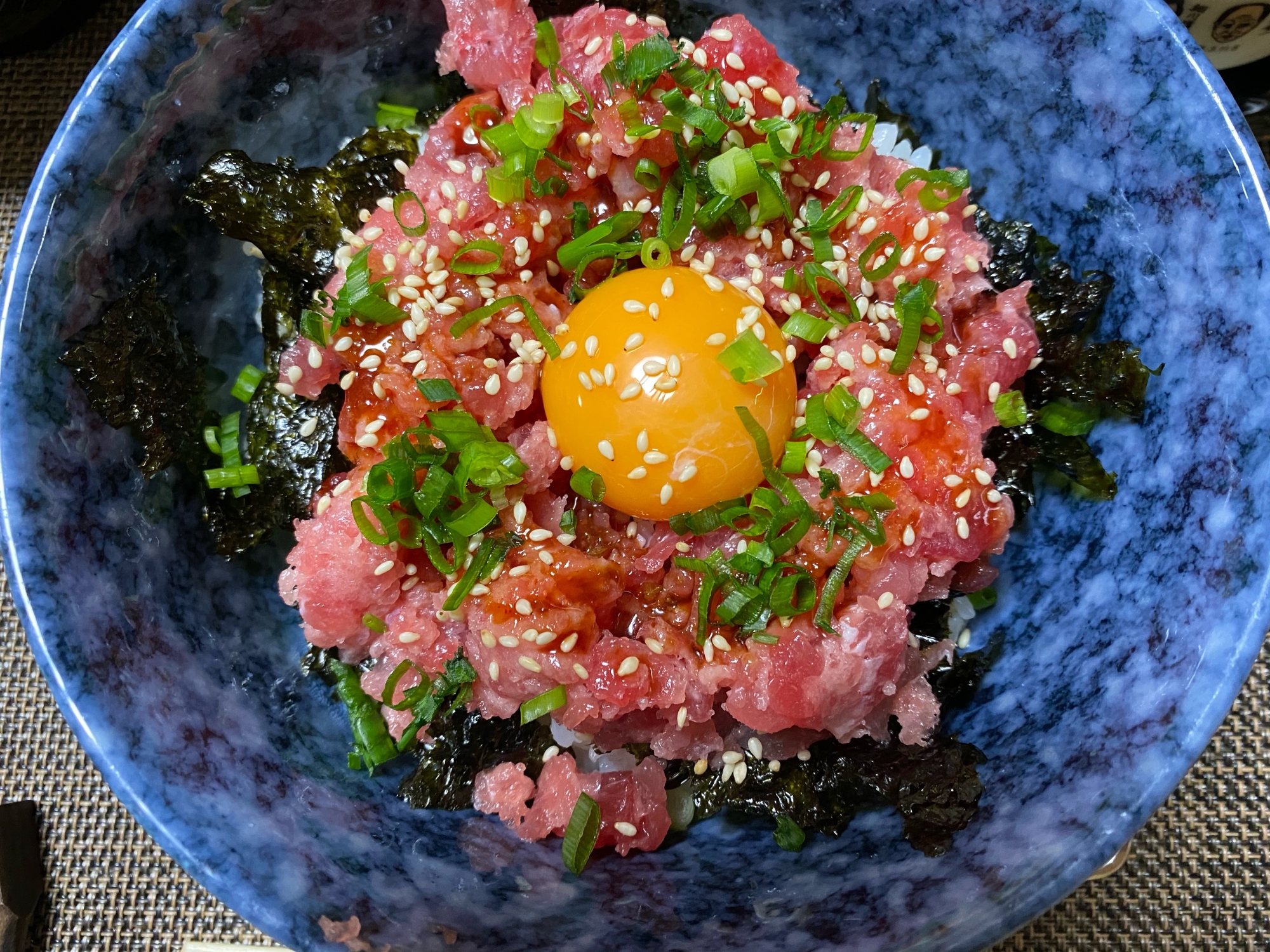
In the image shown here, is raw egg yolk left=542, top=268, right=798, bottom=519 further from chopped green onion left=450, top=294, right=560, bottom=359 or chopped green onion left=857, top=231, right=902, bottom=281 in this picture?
chopped green onion left=857, top=231, right=902, bottom=281

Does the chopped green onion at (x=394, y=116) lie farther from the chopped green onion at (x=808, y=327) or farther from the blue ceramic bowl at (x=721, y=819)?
the chopped green onion at (x=808, y=327)

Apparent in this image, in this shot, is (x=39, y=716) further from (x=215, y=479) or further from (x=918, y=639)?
(x=918, y=639)

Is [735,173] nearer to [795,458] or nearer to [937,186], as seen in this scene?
[937,186]

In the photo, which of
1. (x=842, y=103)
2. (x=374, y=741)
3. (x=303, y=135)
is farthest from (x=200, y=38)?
(x=374, y=741)

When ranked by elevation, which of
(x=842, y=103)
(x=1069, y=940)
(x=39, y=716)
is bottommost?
(x=39, y=716)

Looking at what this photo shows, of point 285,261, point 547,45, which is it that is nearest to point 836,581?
point 547,45
